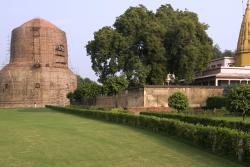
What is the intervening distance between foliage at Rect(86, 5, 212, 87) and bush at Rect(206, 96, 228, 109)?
5.17m

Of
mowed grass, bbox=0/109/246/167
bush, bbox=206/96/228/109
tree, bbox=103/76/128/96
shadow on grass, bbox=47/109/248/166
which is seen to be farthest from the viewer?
tree, bbox=103/76/128/96

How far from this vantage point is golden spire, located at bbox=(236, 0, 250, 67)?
44094 mm

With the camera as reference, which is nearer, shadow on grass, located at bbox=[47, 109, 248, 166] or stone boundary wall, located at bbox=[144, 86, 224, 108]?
shadow on grass, located at bbox=[47, 109, 248, 166]

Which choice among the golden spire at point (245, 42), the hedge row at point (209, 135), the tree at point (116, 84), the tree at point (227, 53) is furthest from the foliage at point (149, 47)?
the tree at point (227, 53)

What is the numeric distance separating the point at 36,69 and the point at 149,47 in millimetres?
27116

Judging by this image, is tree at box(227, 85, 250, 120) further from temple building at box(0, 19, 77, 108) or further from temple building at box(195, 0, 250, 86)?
temple building at box(0, 19, 77, 108)

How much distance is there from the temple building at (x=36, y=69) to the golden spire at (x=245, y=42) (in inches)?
990

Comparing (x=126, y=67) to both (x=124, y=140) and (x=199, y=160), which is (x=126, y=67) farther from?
(x=199, y=160)

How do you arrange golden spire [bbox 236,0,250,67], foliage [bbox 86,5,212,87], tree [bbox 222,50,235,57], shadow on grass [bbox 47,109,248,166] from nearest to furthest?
shadow on grass [bbox 47,109,248,166] < foliage [bbox 86,5,212,87] < golden spire [bbox 236,0,250,67] < tree [bbox 222,50,235,57]

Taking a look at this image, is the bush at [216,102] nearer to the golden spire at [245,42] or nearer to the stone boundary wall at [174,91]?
the stone boundary wall at [174,91]

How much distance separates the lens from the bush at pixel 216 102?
2986cm

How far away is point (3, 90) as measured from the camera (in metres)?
58.3

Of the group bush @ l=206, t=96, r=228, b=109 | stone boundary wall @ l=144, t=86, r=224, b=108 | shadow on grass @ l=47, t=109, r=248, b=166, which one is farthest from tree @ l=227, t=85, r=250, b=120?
stone boundary wall @ l=144, t=86, r=224, b=108

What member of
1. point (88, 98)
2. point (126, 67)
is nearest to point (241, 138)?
point (126, 67)
